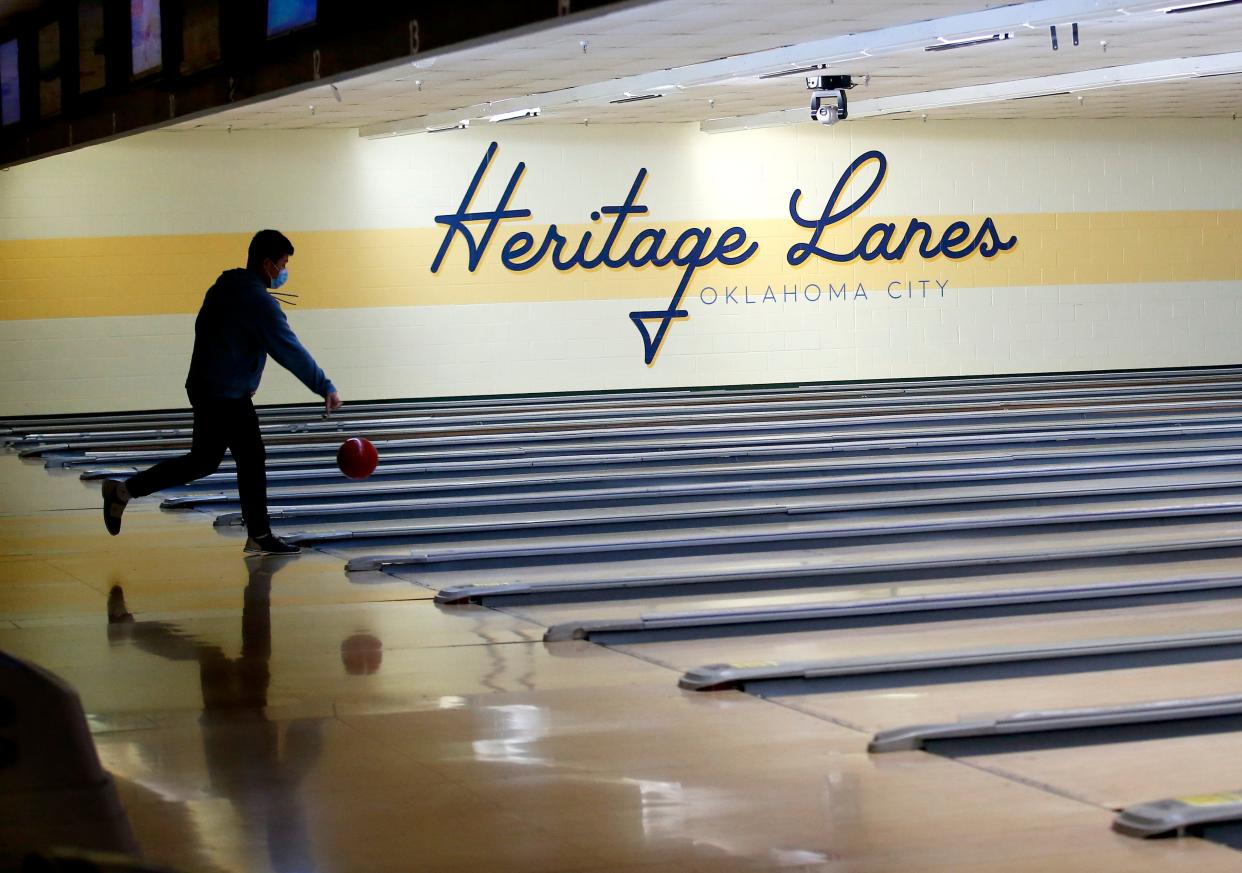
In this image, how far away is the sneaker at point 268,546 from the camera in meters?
7.45

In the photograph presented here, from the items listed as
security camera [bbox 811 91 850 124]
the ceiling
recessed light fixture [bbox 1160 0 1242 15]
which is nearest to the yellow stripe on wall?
the ceiling

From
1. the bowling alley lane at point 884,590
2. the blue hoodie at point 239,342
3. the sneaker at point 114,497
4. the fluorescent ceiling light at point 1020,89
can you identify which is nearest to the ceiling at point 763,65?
the fluorescent ceiling light at point 1020,89

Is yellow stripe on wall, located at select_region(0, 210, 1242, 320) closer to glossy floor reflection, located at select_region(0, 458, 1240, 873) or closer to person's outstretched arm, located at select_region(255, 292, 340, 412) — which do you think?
person's outstretched arm, located at select_region(255, 292, 340, 412)

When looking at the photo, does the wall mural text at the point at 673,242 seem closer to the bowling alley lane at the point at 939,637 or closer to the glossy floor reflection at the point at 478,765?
the glossy floor reflection at the point at 478,765

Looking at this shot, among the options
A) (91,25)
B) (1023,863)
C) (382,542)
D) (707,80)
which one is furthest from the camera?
(707,80)

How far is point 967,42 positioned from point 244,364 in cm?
636

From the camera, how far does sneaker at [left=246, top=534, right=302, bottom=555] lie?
293 inches

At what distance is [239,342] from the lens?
23.6ft

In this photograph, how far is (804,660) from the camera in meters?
5.00

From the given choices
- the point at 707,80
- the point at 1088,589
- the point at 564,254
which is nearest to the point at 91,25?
the point at 707,80

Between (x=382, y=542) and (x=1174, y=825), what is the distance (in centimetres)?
512

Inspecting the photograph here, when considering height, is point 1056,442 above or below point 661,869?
above

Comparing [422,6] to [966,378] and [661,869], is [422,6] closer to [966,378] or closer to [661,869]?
[661,869]

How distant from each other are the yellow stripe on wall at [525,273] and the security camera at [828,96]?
3.56 meters
